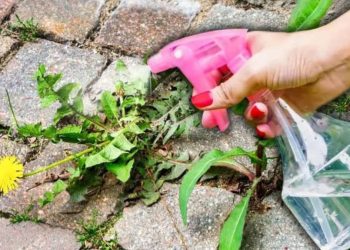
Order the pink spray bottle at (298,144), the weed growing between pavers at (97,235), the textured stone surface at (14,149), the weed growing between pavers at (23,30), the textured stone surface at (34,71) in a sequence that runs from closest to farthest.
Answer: the pink spray bottle at (298,144)
the weed growing between pavers at (97,235)
the textured stone surface at (14,149)
the textured stone surface at (34,71)
the weed growing between pavers at (23,30)

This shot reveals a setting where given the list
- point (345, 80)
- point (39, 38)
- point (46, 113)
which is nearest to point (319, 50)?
point (345, 80)

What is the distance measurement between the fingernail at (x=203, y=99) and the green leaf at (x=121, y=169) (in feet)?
0.97

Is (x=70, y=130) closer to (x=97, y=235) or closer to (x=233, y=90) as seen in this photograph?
(x=97, y=235)

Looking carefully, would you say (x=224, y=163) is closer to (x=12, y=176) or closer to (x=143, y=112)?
(x=143, y=112)

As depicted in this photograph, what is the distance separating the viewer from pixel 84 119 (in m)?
2.22

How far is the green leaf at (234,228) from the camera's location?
190 cm

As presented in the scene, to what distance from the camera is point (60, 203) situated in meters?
2.17

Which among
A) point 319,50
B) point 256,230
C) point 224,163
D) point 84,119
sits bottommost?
point 256,230

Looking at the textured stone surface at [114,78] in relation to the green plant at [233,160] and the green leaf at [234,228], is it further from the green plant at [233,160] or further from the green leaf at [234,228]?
the green leaf at [234,228]

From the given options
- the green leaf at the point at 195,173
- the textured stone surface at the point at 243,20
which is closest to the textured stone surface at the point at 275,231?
the green leaf at the point at 195,173


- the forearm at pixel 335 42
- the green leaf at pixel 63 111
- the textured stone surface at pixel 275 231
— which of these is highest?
the forearm at pixel 335 42

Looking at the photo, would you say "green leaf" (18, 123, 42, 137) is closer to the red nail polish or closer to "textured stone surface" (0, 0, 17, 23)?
the red nail polish

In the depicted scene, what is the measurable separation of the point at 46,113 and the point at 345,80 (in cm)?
97

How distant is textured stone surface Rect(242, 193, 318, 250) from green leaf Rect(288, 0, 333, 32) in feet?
1.62
